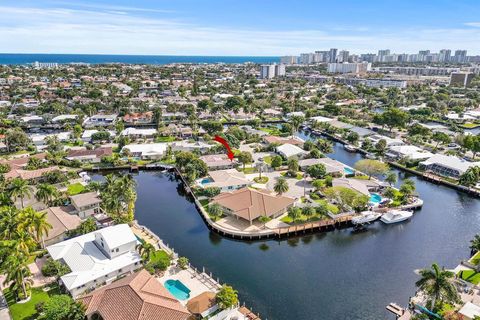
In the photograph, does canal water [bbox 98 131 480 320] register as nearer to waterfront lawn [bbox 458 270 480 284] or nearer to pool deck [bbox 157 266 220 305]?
pool deck [bbox 157 266 220 305]

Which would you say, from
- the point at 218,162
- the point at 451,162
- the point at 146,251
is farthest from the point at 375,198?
the point at 146,251

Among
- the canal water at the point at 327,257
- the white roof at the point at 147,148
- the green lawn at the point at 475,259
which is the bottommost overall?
the canal water at the point at 327,257

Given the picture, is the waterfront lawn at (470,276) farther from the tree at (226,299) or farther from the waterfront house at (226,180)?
the waterfront house at (226,180)

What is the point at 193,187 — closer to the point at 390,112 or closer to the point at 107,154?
the point at 107,154

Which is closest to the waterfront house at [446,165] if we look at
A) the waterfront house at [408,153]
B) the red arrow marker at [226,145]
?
the waterfront house at [408,153]

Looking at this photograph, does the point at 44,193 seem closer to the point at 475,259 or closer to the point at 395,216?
the point at 395,216

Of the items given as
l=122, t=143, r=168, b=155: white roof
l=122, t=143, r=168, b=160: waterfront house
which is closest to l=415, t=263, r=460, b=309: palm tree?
l=122, t=143, r=168, b=160: waterfront house

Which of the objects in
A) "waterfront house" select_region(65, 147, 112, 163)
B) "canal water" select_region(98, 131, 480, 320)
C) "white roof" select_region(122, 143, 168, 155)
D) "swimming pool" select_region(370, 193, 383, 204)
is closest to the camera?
"canal water" select_region(98, 131, 480, 320)
